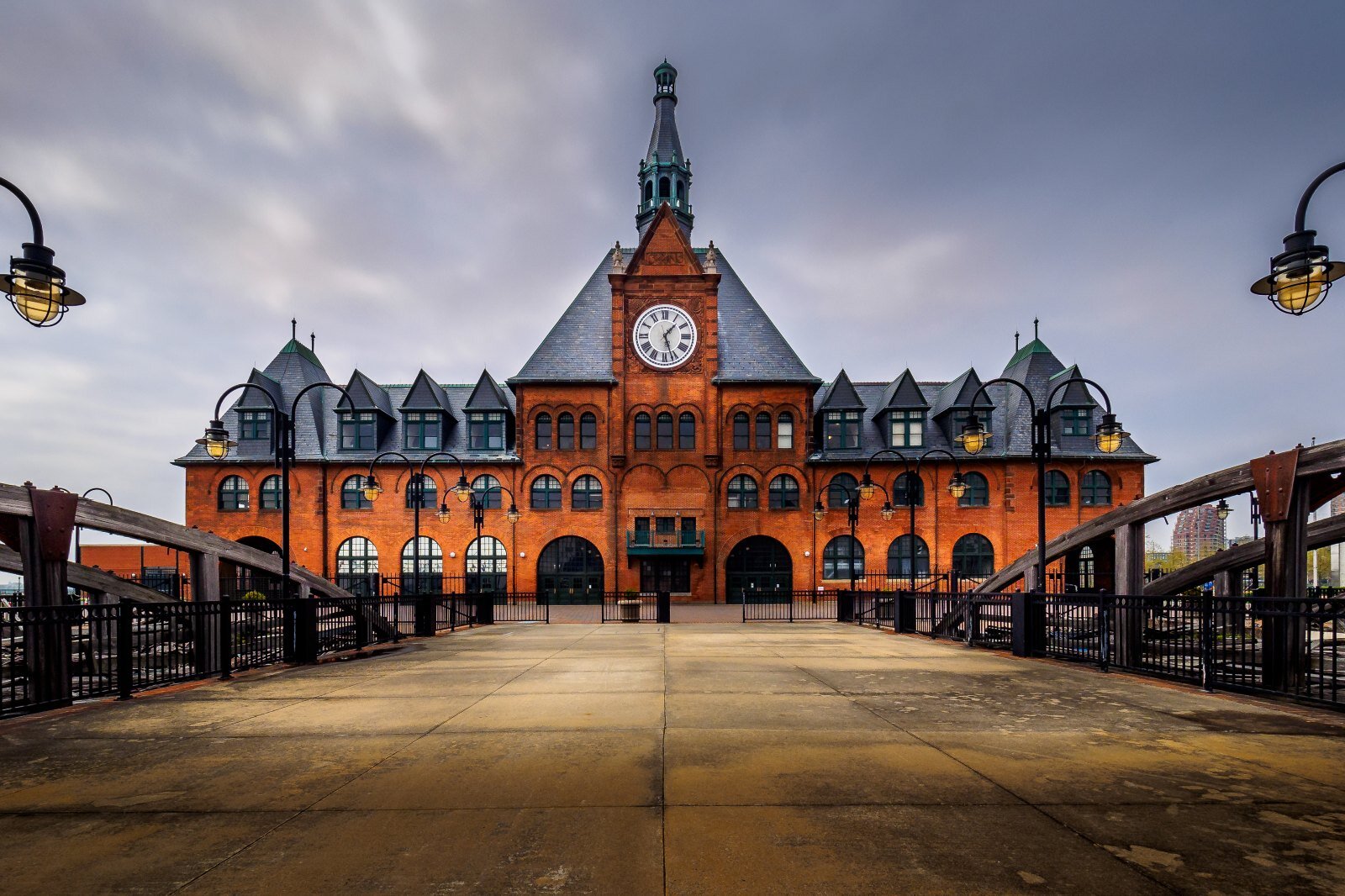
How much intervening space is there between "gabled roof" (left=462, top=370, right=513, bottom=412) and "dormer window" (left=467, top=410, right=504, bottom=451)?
0.41m

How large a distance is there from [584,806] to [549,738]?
201cm

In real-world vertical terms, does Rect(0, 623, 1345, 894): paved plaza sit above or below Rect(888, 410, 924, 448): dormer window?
below

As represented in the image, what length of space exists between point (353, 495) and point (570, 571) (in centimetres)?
1338

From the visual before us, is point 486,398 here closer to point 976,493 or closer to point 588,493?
point 588,493

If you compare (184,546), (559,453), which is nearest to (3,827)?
(184,546)

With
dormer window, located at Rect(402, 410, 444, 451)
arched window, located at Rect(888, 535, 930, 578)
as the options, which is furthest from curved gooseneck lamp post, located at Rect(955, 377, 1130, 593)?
dormer window, located at Rect(402, 410, 444, 451)

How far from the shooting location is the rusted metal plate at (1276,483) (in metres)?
9.52

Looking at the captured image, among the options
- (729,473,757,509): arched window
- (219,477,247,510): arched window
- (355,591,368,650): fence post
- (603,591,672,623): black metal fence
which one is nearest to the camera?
(355,591,368,650): fence post

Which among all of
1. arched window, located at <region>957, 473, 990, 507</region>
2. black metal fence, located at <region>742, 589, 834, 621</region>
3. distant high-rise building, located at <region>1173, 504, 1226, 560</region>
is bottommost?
distant high-rise building, located at <region>1173, 504, 1226, 560</region>

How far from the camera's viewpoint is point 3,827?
4.45m

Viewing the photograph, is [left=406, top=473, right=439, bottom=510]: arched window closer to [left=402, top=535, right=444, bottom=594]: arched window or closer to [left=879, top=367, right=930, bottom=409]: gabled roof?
[left=402, top=535, right=444, bottom=594]: arched window

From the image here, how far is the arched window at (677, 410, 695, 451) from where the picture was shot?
3762cm

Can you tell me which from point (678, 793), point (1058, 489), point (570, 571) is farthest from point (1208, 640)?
point (1058, 489)

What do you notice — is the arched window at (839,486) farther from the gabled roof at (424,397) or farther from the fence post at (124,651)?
the fence post at (124,651)
